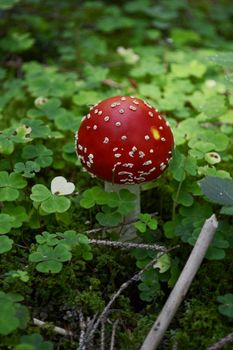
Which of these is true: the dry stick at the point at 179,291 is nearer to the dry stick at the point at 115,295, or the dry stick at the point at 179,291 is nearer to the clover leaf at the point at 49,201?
the dry stick at the point at 115,295

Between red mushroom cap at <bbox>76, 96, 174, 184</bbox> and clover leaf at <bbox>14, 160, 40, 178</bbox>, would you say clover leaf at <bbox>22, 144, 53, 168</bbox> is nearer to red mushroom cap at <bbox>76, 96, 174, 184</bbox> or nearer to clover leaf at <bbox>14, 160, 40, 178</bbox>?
clover leaf at <bbox>14, 160, 40, 178</bbox>

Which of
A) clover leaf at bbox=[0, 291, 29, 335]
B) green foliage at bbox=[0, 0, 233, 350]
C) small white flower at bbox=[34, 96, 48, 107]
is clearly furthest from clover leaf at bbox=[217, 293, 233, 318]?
small white flower at bbox=[34, 96, 48, 107]

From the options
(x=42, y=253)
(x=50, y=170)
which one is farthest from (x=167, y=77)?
(x=42, y=253)

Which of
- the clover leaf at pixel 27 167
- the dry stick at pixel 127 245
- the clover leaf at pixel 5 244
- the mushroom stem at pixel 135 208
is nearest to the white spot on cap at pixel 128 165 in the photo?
the mushroom stem at pixel 135 208

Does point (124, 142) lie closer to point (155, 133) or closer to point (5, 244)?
point (155, 133)

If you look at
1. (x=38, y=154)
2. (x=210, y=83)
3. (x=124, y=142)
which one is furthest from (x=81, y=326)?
(x=210, y=83)
